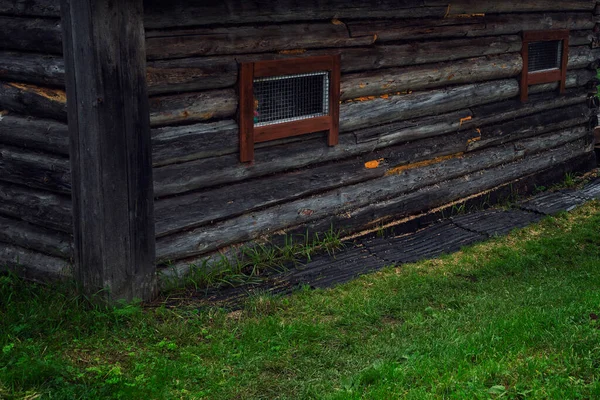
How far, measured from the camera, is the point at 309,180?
299 inches

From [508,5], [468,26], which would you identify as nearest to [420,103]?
[468,26]

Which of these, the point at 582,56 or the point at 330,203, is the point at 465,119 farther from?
the point at 582,56

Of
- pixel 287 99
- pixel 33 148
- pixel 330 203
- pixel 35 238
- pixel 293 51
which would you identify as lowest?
pixel 330 203

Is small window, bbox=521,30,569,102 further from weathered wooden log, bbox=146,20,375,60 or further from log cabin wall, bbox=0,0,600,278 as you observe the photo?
weathered wooden log, bbox=146,20,375,60

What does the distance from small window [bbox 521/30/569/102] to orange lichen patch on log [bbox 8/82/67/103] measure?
5.76 m

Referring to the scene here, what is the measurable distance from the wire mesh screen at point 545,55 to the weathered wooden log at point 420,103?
0.56 m

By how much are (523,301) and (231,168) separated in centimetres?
255

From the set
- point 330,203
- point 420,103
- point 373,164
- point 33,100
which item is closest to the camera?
point 33,100

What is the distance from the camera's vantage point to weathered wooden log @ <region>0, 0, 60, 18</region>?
5.95 meters

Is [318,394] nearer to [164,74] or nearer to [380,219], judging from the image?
[164,74]

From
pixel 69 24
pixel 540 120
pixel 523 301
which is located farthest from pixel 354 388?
pixel 540 120

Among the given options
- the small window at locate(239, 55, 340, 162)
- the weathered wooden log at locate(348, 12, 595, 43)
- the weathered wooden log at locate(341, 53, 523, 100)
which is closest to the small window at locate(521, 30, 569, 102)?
the weathered wooden log at locate(348, 12, 595, 43)

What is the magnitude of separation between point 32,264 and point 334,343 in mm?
2479

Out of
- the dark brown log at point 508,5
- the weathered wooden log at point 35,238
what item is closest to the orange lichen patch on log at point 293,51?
the dark brown log at point 508,5
